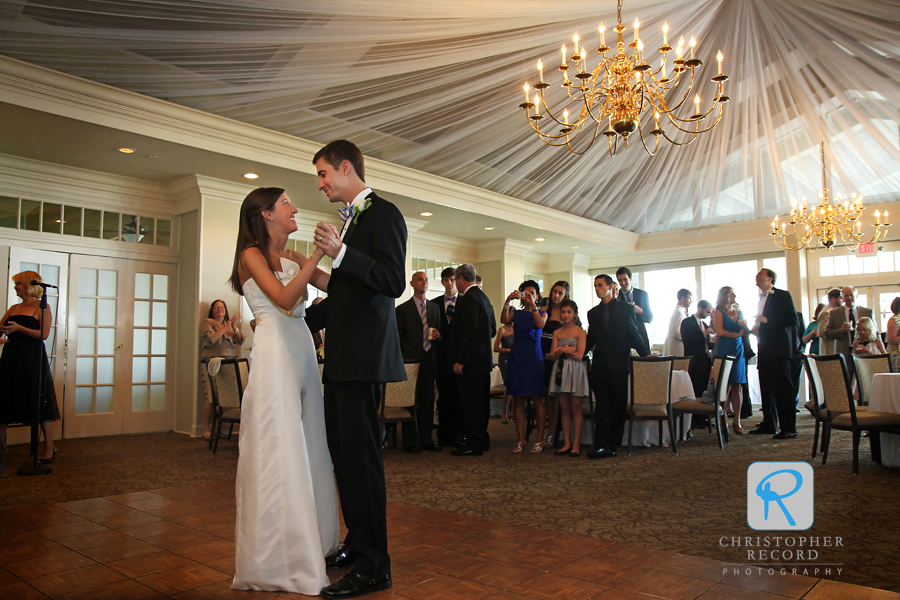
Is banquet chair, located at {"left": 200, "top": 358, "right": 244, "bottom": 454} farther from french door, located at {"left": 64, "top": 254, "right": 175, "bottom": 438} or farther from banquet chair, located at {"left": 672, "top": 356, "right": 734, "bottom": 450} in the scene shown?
banquet chair, located at {"left": 672, "top": 356, "right": 734, "bottom": 450}

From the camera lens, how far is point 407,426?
19.4ft

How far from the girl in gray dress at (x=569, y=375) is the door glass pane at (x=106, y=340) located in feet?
16.4

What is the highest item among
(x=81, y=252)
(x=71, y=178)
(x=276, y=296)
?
(x=71, y=178)

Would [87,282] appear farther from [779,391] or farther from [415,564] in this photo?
[779,391]

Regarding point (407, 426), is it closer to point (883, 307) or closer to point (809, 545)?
point (809, 545)

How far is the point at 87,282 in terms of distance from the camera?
6.80 meters

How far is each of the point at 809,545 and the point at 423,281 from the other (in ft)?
12.0

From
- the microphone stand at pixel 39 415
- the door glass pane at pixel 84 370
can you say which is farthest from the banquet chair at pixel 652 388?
the door glass pane at pixel 84 370

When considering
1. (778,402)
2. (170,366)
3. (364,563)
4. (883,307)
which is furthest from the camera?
(883,307)

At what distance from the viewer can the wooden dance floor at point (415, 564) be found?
213 cm

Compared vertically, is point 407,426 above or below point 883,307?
below

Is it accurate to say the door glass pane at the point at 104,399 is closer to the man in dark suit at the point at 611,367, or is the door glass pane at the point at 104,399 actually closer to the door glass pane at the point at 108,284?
the door glass pane at the point at 108,284

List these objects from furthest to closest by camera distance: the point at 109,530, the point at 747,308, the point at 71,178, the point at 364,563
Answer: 1. the point at 747,308
2. the point at 71,178
3. the point at 109,530
4. the point at 364,563

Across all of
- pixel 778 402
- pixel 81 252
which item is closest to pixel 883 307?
pixel 778 402
